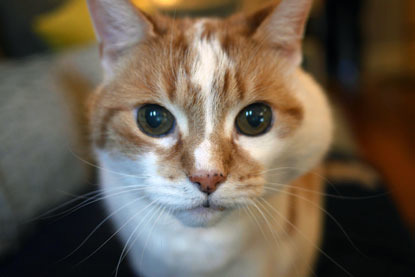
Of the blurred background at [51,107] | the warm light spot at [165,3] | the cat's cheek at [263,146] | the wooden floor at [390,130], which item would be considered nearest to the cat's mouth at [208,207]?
the cat's cheek at [263,146]

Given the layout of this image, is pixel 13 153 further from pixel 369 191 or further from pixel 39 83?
pixel 369 191

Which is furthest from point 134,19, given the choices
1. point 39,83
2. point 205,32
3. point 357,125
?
point 357,125

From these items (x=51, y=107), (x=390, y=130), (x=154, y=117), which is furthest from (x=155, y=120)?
(x=390, y=130)

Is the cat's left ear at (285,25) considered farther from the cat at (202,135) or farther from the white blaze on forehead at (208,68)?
the white blaze on forehead at (208,68)

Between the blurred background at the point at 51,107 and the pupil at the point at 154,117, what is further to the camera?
the blurred background at the point at 51,107

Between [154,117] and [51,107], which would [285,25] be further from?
[51,107]

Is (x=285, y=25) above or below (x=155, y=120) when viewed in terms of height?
above

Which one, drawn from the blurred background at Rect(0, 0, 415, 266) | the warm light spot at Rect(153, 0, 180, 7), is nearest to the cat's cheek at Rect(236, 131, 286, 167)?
the blurred background at Rect(0, 0, 415, 266)
